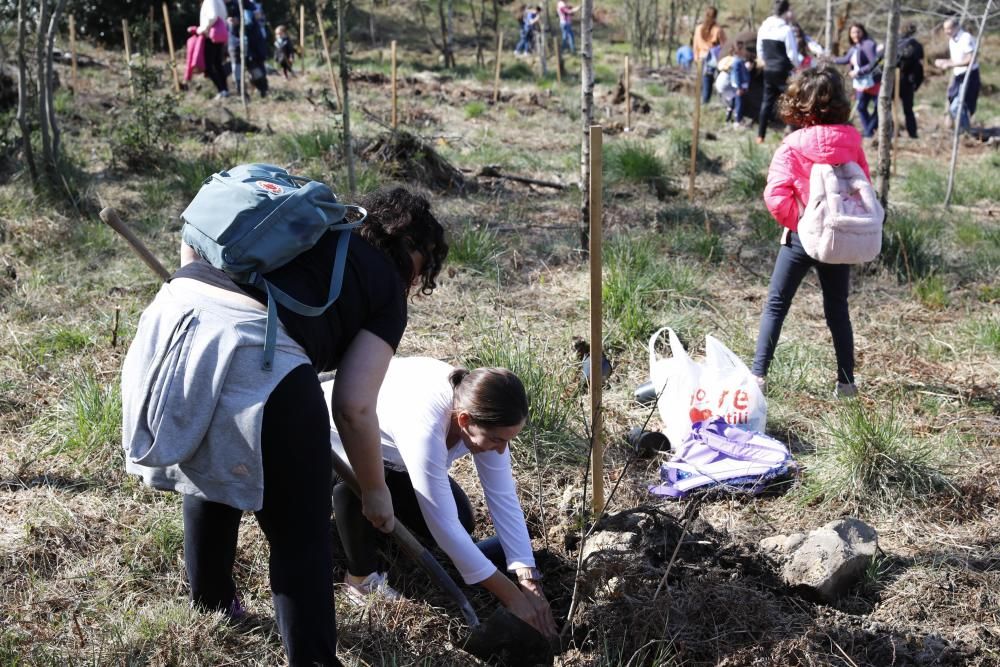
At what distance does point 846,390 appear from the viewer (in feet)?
13.0

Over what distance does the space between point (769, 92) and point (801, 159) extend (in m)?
7.06

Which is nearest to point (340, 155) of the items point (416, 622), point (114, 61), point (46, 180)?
point (46, 180)

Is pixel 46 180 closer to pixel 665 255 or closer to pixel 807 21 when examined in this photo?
pixel 665 255

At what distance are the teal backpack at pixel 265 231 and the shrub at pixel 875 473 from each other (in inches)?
82.8

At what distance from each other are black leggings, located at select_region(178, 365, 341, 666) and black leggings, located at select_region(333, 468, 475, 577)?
17.5 inches

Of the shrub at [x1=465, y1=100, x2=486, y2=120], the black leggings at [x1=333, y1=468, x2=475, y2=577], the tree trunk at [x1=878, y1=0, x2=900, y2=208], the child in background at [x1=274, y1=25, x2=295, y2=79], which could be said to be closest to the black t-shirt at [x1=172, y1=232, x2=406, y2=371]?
the black leggings at [x1=333, y1=468, x2=475, y2=577]

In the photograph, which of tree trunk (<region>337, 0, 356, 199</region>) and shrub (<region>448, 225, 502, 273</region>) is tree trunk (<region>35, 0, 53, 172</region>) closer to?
tree trunk (<region>337, 0, 356, 199</region>)

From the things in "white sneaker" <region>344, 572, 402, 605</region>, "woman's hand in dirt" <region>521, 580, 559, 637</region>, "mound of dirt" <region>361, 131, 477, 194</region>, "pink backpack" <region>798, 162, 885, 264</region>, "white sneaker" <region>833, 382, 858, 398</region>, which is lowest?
"white sneaker" <region>344, 572, 402, 605</region>

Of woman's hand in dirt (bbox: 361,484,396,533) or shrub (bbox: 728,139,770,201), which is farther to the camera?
shrub (bbox: 728,139,770,201)

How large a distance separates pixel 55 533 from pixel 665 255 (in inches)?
150

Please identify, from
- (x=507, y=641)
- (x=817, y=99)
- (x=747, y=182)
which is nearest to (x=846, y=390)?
(x=817, y=99)

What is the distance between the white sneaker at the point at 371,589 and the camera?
2.75 metres

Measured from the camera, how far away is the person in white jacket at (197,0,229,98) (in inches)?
438

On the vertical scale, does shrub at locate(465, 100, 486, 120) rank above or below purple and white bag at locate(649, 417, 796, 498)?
above
